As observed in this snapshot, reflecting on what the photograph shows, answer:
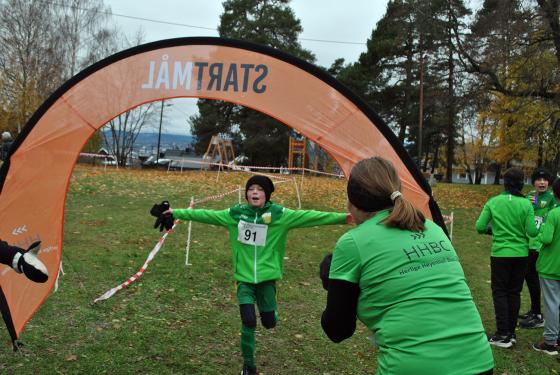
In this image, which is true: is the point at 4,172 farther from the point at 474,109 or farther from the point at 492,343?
the point at 474,109

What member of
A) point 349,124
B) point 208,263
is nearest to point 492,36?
point 208,263

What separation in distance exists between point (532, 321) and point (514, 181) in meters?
2.25

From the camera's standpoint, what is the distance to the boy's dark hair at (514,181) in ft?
17.1

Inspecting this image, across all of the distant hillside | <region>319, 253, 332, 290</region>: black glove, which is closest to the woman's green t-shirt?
<region>319, 253, 332, 290</region>: black glove

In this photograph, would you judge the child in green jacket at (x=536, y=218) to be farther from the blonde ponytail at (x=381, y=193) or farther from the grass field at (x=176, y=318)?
the blonde ponytail at (x=381, y=193)

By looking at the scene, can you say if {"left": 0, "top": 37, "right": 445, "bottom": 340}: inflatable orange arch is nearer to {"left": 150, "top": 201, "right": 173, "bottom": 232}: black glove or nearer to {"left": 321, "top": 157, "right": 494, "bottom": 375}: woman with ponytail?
{"left": 150, "top": 201, "right": 173, "bottom": 232}: black glove

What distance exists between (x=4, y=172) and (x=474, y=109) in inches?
809

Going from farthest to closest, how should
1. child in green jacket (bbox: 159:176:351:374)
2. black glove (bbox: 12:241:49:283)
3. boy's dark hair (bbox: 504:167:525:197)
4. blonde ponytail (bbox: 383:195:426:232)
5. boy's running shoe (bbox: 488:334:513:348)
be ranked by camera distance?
boy's running shoe (bbox: 488:334:513:348)
boy's dark hair (bbox: 504:167:525:197)
child in green jacket (bbox: 159:176:351:374)
black glove (bbox: 12:241:49:283)
blonde ponytail (bbox: 383:195:426:232)

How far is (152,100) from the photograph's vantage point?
4.83 m

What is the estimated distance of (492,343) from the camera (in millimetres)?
5539

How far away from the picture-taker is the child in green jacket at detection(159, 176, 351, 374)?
4.48 metres

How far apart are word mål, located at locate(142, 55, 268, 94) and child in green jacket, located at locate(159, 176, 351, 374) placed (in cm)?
95

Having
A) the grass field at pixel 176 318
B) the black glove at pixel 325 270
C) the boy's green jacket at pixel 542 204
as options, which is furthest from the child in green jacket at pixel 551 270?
the black glove at pixel 325 270

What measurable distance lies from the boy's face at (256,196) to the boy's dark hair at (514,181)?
2826mm
